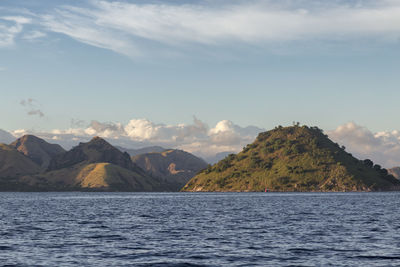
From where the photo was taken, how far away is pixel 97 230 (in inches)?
3391

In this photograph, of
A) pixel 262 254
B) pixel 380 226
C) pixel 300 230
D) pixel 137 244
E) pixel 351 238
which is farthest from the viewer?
pixel 380 226

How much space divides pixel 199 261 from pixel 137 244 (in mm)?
16090

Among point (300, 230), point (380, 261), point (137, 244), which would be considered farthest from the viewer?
point (300, 230)

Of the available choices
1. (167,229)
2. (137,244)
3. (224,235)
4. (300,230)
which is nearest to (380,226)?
(300,230)

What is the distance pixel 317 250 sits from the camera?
59531mm

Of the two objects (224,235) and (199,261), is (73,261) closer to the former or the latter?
(199,261)

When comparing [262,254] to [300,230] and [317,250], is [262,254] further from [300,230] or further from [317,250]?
[300,230]

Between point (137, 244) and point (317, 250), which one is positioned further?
point (137, 244)

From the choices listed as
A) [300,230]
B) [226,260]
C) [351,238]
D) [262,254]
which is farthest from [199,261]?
[300,230]

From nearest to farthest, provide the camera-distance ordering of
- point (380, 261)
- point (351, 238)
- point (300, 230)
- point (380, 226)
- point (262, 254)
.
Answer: point (380, 261), point (262, 254), point (351, 238), point (300, 230), point (380, 226)

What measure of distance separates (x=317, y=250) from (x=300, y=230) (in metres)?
25.3

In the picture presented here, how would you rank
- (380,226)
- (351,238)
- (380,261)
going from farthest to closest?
(380,226)
(351,238)
(380,261)

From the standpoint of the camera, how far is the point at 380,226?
305 ft

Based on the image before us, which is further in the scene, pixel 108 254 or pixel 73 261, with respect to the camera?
pixel 108 254
